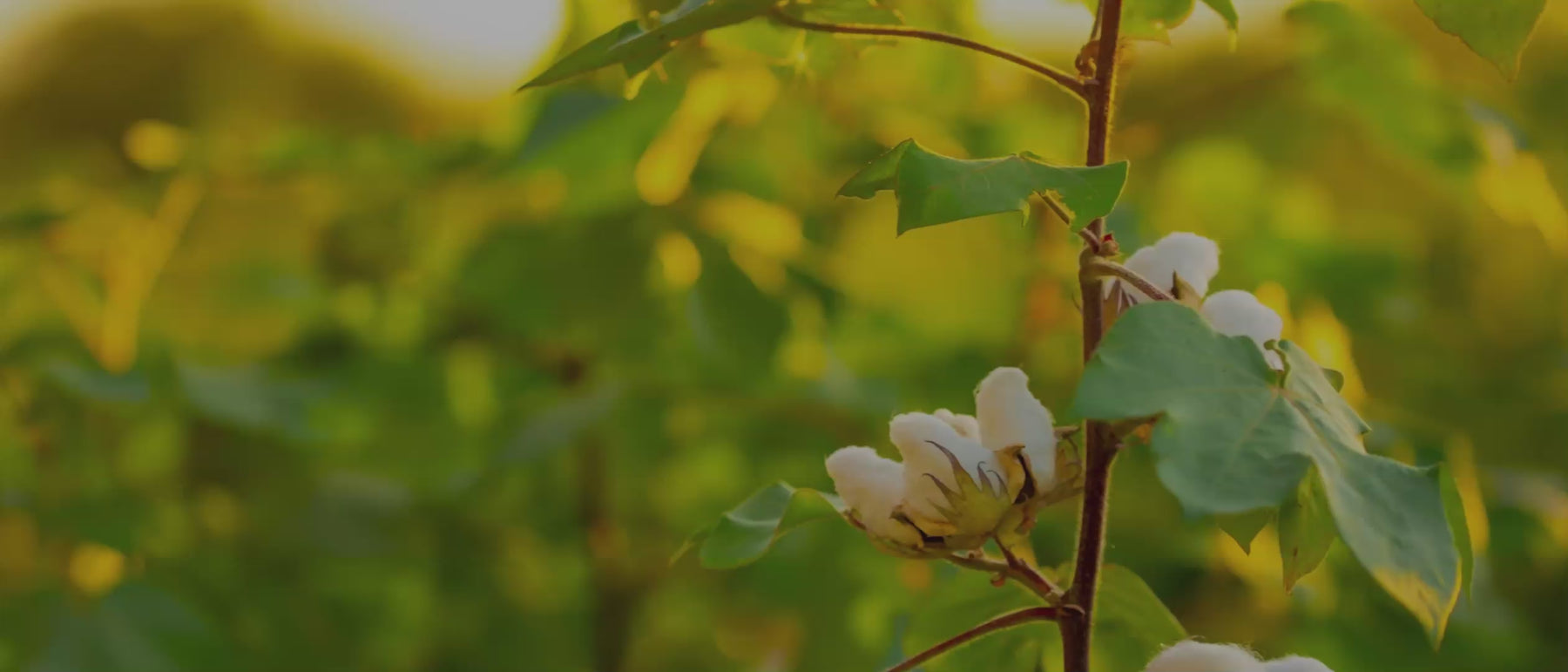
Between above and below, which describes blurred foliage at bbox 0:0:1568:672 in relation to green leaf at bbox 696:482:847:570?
below

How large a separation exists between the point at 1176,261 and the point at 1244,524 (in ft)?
0.24

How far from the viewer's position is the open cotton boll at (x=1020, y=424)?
0.36 metres

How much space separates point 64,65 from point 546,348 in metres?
2.54

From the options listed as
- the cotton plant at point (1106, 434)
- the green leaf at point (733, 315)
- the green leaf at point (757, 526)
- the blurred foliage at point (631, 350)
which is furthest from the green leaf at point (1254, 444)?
the green leaf at point (733, 315)

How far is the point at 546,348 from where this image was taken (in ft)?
4.03

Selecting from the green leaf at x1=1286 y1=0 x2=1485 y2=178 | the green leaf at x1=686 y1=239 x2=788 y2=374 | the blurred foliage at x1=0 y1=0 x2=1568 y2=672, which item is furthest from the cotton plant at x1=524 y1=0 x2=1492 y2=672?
the green leaf at x1=1286 y1=0 x2=1485 y2=178

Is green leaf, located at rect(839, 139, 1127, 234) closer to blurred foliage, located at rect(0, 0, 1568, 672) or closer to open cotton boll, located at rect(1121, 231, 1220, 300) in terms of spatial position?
open cotton boll, located at rect(1121, 231, 1220, 300)

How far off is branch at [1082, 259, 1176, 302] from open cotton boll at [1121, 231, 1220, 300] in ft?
0.06

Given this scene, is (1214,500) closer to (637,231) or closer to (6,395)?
(637,231)

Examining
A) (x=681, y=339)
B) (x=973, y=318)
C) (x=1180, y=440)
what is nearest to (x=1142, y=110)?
Answer: (x=973, y=318)

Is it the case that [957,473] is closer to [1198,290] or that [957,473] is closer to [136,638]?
[1198,290]

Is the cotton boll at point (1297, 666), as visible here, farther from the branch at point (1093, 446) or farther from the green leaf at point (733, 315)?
the green leaf at point (733, 315)

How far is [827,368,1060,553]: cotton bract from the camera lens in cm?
36

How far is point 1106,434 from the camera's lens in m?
0.35
